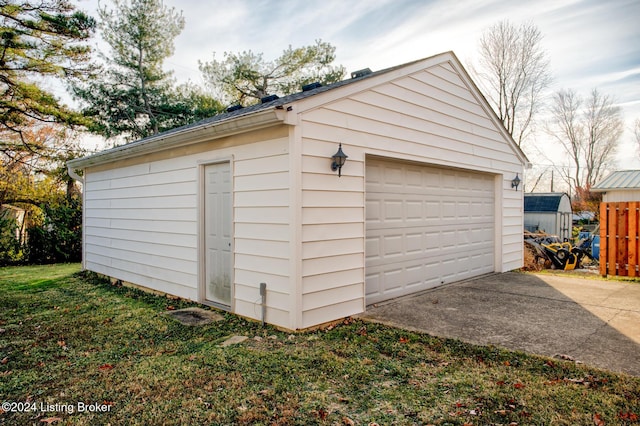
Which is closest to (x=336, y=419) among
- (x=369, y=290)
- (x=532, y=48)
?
(x=369, y=290)

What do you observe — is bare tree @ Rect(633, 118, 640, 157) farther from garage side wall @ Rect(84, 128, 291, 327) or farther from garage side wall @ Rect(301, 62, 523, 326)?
garage side wall @ Rect(84, 128, 291, 327)

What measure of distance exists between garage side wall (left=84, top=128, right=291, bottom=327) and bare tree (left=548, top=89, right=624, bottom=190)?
30.6 metres

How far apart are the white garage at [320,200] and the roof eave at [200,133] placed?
2 cm

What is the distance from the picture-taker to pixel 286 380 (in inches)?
127

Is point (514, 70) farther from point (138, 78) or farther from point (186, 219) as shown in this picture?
point (186, 219)

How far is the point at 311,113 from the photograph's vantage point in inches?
180

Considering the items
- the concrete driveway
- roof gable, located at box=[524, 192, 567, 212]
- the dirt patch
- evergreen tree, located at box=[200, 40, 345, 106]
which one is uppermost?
evergreen tree, located at box=[200, 40, 345, 106]

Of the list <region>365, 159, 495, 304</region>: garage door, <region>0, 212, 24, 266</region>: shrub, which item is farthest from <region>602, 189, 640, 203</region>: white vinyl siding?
<region>0, 212, 24, 266</region>: shrub

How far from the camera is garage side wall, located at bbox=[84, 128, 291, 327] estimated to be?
461 cm

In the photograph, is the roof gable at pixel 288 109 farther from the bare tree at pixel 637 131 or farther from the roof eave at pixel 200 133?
the bare tree at pixel 637 131

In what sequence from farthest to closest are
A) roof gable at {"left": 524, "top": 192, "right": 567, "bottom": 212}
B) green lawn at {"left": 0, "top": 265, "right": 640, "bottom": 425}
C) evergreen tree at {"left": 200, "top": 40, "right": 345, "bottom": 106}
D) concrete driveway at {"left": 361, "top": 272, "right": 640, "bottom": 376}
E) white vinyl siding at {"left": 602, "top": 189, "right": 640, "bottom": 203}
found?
1. evergreen tree at {"left": 200, "top": 40, "right": 345, "bottom": 106}
2. roof gable at {"left": 524, "top": 192, "right": 567, "bottom": 212}
3. white vinyl siding at {"left": 602, "top": 189, "right": 640, "bottom": 203}
4. concrete driveway at {"left": 361, "top": 272, "right": 640, "bottom": 376}
5. green lawn at {"left": 0, "top": 265, "right": 640, "bottom": 425}

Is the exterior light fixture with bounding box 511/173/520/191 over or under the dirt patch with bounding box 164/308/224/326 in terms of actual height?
over

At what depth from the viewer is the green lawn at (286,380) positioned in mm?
2676

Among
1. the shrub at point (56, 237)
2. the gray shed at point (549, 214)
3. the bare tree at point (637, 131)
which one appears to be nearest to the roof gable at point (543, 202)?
the gray shed at point (549, 214)
